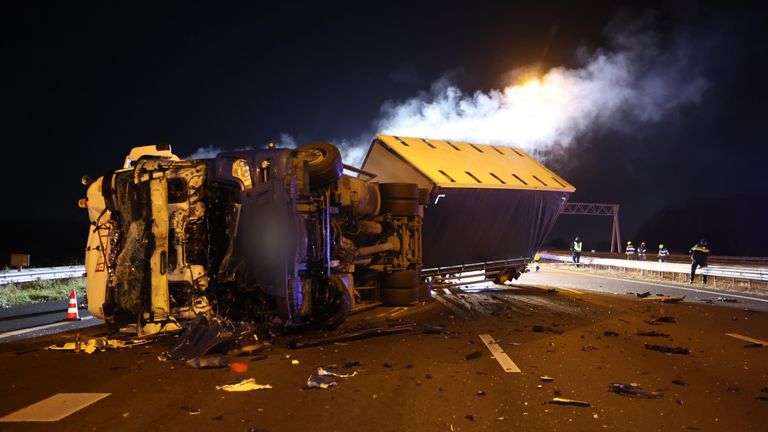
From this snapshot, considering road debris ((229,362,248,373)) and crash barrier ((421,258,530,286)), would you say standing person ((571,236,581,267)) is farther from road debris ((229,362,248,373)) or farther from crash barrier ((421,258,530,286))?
road debris ((229,362,248,373))

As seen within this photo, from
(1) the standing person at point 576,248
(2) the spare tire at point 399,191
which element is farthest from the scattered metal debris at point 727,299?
(1) the standing person at point 576,248

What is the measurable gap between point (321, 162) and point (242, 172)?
1044 mm

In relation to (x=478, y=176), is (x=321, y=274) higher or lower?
lower

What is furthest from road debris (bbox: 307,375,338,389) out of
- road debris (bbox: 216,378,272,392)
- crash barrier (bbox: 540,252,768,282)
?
crash barrier (bbox: 540,252,768,282)

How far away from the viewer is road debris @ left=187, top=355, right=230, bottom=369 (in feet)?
19.0

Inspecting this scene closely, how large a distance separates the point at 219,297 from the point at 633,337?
520 centimetres

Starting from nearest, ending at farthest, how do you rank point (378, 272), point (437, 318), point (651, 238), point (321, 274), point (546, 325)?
point (321, 274) < point (546, 325) < point (437, 318) < point (378, 272) < point (651, 238)

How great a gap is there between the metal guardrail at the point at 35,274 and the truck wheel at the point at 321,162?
34.4ft

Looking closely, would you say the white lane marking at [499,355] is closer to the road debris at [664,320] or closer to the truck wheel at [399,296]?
the truck wheel at [399,296]

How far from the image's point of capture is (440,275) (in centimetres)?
1109

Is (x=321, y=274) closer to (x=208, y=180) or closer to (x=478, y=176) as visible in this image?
(x=208, y=180)

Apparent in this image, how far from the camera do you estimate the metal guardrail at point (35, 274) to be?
14.2 metres

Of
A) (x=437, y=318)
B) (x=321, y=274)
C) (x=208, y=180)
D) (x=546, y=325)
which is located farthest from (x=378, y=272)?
(x=208, y=180)

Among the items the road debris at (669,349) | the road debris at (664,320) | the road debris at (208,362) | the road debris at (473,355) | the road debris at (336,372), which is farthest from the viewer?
the road debris at (664,320)
